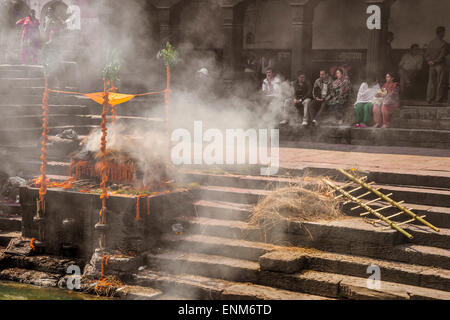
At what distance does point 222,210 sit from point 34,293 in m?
2.48

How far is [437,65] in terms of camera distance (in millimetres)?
13594

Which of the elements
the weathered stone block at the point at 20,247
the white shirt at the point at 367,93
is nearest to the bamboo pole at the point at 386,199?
the weathered stone block at the point at 20,247

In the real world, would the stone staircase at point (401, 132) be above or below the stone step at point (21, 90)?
below

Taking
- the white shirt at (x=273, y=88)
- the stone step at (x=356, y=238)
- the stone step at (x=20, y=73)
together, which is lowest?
the stone step at (x=356, y=238)

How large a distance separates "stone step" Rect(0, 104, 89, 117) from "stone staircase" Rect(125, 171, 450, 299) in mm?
5457

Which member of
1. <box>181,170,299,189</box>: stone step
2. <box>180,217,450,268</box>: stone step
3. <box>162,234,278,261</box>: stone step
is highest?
<box>181,170,299,189</box>: stone step

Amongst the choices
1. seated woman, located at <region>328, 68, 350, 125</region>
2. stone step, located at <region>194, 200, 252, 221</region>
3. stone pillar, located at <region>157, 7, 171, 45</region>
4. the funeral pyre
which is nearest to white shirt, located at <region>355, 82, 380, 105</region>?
seated woman, located at <region>328, 68, 350, 125</region>

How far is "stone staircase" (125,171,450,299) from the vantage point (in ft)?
20.8

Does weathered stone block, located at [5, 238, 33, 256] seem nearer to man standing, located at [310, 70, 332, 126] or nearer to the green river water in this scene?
the green river water

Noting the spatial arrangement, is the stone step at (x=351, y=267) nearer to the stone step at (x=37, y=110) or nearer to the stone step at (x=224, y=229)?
the stone step at (x=224, y=229)

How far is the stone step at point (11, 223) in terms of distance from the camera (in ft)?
29.1

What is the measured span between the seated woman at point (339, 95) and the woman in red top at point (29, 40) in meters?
7.79
